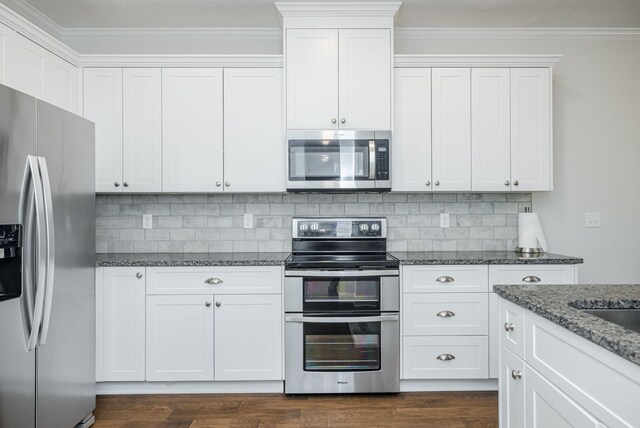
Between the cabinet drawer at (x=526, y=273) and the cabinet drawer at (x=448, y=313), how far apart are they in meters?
0.15

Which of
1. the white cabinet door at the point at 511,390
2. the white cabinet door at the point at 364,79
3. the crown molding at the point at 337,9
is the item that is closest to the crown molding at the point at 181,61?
the crown molding at the point at 337,9

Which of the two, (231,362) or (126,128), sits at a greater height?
(126,128)

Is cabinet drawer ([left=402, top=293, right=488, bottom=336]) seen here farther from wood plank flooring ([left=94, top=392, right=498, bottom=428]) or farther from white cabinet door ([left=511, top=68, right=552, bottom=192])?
white cabinet door ([left=511, top=68, right=552, bottom=192])

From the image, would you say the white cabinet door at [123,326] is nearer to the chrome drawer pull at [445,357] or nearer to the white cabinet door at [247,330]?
the white cabinet door at [247,330]

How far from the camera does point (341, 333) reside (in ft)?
8.89

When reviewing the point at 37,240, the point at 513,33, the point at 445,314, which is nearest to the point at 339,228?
the point at 445,314

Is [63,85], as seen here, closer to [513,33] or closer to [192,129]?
[192,129]

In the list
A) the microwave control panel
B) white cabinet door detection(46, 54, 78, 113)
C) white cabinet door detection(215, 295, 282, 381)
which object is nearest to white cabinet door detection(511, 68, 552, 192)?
the microwave control panel

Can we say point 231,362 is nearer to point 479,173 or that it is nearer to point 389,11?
point 479,173

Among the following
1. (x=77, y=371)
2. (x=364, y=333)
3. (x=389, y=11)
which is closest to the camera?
(x=77, y=371)

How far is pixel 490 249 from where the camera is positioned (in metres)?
3.35

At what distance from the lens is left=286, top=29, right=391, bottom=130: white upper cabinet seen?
294 centimetres

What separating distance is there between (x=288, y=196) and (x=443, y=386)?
68.5 inches

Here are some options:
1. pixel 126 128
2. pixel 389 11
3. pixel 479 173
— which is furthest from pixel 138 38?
pixel 479 173
